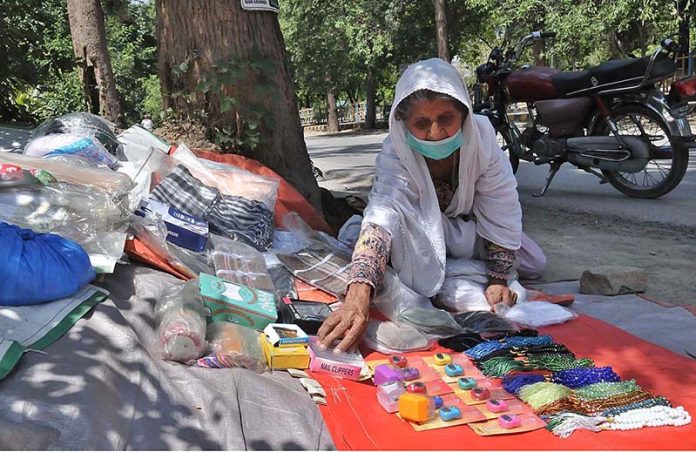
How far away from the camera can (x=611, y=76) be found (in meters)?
4.99

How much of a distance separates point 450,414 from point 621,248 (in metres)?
2.49

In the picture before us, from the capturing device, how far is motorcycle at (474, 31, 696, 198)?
15.8 ft

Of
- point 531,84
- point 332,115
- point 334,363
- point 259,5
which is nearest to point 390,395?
point 334,363

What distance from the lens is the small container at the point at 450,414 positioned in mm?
1841

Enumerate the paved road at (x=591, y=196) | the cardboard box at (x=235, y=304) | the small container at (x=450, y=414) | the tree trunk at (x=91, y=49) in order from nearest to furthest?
1. the small container at (x=450, y=414)
2. the cardboard box at (x=235, y=304)
3. the paved road at (x=591, y=196)
4. the tree trunk at (x=91, y=49)

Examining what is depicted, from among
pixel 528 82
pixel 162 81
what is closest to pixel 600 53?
pixel 528 82

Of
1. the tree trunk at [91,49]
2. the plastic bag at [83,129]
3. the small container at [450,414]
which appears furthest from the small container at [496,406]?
the tree trunk at [91,49]

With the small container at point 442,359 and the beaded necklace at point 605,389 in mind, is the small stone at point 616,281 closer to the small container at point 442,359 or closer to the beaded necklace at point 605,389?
the beaded necklace at point 605,389

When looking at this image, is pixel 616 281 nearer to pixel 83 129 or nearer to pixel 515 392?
pixel 515 392

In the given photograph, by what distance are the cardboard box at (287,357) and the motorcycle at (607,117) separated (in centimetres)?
387

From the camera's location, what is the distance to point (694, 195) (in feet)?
17.3

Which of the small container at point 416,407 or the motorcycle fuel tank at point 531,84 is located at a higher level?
the motorcycle fuel tank at point 531,84

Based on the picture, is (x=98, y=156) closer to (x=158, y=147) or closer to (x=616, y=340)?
(x=158, y=147)

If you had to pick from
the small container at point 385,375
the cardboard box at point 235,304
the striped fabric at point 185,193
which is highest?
the striped fabric at point 185,193
